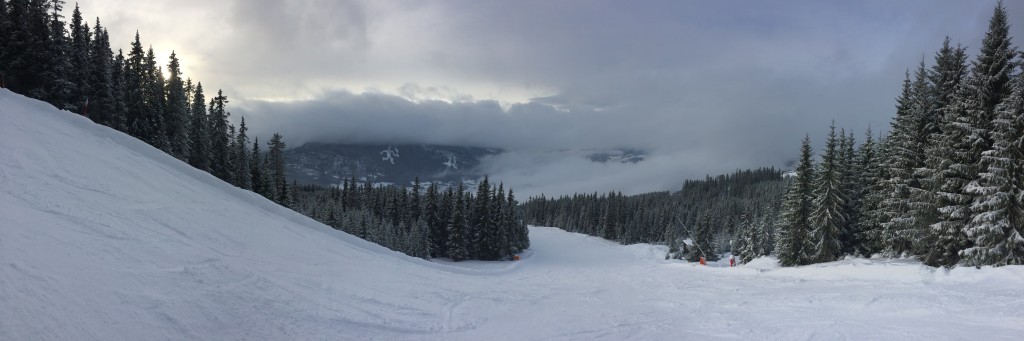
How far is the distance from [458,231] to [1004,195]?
57615mm

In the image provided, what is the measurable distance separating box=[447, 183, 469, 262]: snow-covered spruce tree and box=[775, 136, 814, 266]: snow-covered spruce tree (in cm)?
4253

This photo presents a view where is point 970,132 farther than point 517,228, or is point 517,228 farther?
point 517,228

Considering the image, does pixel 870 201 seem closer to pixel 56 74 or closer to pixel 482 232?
pixel 482 232

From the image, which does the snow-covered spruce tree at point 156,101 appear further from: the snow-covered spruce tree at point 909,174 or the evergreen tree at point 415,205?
the snow-covered spruce tree at point 909,174

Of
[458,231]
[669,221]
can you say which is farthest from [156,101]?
[669,221]

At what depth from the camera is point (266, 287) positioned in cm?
1180

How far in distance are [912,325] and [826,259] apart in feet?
86.4

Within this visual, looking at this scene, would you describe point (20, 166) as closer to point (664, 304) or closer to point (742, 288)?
point (664, 304)

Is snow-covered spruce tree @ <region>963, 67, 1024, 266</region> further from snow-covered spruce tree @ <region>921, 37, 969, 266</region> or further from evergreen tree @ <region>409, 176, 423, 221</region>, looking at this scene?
evergreen tree @ <region>409, 176, 423, 221</region>

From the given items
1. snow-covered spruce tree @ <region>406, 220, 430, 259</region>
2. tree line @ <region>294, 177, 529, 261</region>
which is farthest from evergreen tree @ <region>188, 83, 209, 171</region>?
snow-covered spruce tree @ <region>406, 220, 430, 259</region>

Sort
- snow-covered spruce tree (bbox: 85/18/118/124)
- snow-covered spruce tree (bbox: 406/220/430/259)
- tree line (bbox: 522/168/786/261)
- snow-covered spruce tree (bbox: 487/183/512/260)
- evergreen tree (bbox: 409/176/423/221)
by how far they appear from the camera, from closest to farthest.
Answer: snow-covered spruce tree (bbox: 85/18/118/124) → snow-covered spruce tree (bbox: 406/220/430/259) → snow-covered spruce tree (bbox: 487/183/512/260) → tree line (bbox: 522/168/786/261) → evergreen tree (bbox: 409/176/423/221)

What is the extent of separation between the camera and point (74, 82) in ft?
133

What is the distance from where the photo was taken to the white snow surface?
817 centimetres

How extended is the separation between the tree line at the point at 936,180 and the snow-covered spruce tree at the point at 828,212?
0.25 feet
